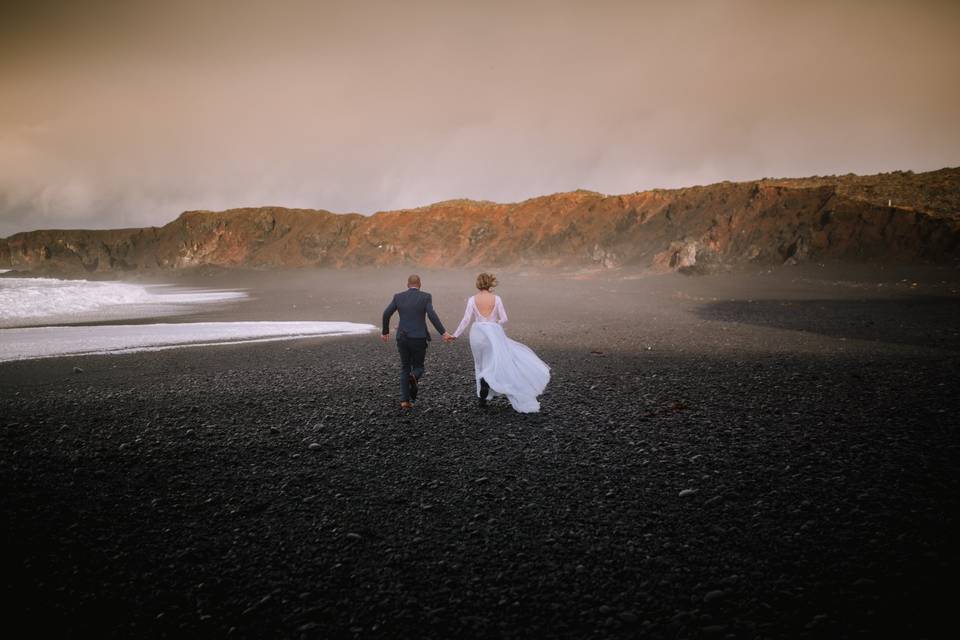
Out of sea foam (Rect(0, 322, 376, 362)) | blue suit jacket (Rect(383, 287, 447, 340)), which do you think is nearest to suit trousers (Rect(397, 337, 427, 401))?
blue suit jacket (Rect(383, 287, 447, 340))

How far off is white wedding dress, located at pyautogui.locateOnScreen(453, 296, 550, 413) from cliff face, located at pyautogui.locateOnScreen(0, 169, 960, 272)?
45709mm

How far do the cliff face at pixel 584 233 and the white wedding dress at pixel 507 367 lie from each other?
45.7 m

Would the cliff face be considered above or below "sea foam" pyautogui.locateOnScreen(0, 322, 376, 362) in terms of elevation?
above

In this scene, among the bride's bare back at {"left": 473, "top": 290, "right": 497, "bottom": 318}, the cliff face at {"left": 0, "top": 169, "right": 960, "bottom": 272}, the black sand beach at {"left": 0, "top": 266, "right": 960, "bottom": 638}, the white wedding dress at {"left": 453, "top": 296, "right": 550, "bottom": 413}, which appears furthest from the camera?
the cliff face at {"left": 0, "top": 169, "right": 960, "bottom": 272}

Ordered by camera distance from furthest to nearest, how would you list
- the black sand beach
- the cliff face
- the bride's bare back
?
the cliff face < the bride's bare back < the black sand beach

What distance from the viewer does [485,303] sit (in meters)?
9.33

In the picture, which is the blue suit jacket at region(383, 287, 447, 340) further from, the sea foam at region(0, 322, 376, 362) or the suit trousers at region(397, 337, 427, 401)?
the sea foam at region(0, 322, 376, 362)

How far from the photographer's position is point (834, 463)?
21.2ft

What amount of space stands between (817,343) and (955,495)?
12.7 meters

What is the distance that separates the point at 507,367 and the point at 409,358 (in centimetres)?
194

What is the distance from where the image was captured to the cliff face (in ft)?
153

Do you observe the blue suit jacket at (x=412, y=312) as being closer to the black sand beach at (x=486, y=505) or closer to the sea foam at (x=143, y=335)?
the black sand beach at (x=486, y=505)

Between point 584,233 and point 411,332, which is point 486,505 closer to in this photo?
point 411,332

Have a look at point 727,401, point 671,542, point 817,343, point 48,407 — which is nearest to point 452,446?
point 671,542
